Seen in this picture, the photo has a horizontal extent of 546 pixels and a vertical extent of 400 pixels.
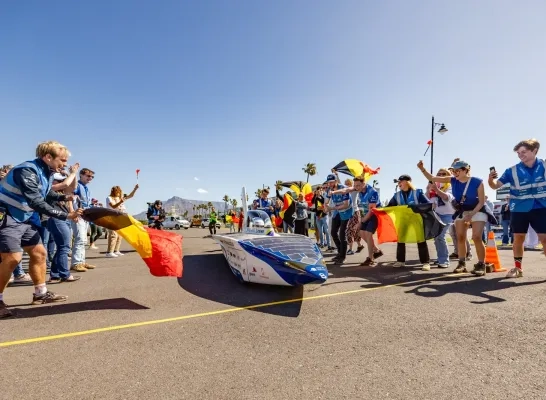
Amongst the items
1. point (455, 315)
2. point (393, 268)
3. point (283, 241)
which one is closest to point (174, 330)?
point (283, 241)

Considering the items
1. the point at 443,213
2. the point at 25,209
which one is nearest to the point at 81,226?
the point at 25,209

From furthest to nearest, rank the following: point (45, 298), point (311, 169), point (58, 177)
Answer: point (311, 169)
point (58, 177)
point (45, 298)

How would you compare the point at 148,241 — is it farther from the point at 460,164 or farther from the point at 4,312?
the point at 460,164

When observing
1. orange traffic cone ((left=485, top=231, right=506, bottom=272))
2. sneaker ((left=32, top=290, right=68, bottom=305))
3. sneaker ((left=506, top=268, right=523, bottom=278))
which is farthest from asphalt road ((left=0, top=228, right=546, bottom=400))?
orange traffic cone ((left=485, top=231, right=506, bottom=272))

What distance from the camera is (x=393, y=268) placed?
6.23 m

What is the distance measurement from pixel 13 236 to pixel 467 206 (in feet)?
23.2

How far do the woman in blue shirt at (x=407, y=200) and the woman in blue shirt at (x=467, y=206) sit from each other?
67 centimetres

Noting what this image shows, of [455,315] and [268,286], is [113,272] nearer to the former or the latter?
[268,286]

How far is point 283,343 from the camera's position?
2619 millimetres

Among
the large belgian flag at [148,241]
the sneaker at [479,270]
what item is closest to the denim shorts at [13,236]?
the large belgian flag at [148,241]

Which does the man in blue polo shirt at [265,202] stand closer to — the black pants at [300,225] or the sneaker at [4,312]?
the black pants at [300,225]

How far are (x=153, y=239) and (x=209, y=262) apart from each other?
3.24 meters

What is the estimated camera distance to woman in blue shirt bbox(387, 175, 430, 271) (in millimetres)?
6270

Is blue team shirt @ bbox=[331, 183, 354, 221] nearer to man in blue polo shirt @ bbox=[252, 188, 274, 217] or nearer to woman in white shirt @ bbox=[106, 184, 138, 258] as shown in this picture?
man in blue polo shirt @ bbox=[252, 188, 274, 217]
